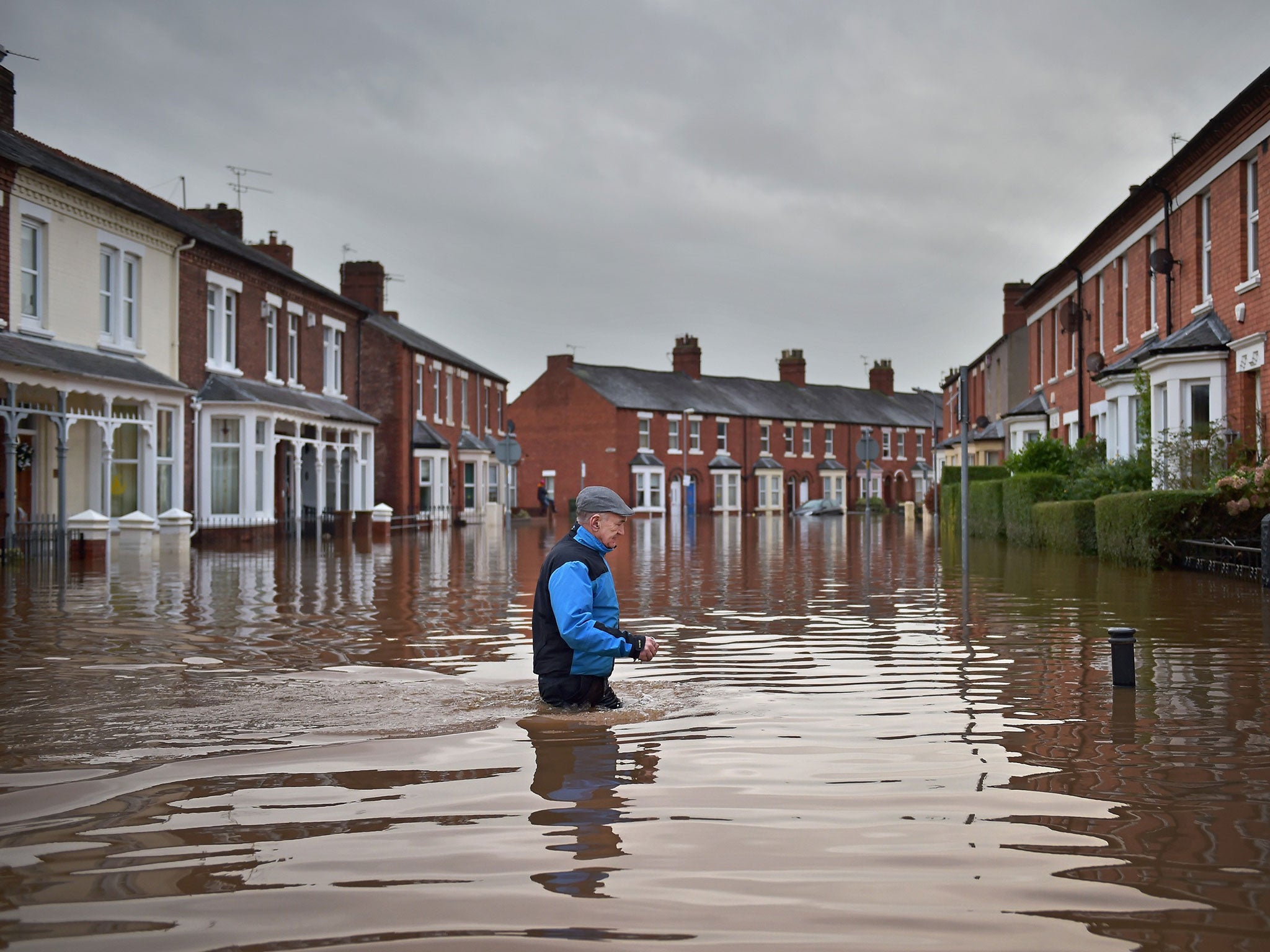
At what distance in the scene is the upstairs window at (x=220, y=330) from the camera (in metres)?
30.0

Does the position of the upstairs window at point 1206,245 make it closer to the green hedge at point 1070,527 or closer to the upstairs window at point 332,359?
the green hedge at point 1070,527

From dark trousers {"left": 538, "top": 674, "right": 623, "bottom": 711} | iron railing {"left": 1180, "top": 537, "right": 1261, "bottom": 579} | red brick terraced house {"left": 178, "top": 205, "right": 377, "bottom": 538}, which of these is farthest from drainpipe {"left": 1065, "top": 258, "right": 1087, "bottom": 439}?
dark trousers {"left": 538, "top": 674, "right": 623, "bottom": 711}

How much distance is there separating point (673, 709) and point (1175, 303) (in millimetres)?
19840

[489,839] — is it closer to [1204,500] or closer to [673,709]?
[673,709]

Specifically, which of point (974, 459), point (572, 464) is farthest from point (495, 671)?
point (572, 464)

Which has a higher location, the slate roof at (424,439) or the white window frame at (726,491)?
the slate roof at (424,439)

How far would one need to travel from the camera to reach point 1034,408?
36938 millimetres

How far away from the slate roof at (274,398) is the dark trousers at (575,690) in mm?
23076

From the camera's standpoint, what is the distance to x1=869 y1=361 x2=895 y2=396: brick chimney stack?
90.3m

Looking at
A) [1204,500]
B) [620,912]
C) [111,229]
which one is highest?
[111,229]

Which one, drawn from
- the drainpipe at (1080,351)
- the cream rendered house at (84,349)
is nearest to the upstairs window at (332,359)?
the cream rendered house at (84,349)

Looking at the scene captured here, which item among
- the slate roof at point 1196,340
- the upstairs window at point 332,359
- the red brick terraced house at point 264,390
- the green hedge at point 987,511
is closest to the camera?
the slate roof at point 1196,340

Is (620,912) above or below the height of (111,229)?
below

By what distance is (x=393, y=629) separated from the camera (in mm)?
11383
